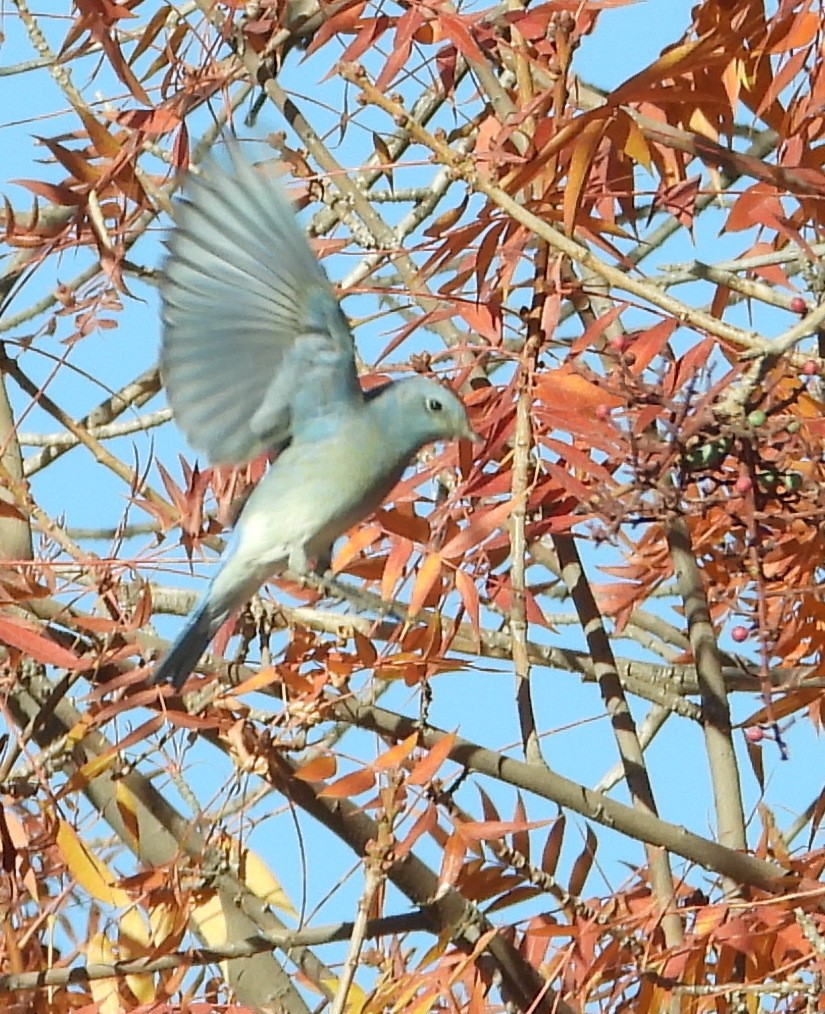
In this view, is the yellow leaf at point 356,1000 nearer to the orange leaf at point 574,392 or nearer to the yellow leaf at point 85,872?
the yellow leaf at point 85,872

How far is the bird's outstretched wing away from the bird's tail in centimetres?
27

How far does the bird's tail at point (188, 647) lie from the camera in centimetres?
239

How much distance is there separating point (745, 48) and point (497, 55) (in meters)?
0.53

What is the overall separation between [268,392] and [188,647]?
0.57 metres

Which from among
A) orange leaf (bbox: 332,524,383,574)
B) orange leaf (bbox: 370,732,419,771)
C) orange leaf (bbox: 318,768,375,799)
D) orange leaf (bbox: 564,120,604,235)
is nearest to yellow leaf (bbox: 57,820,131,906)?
orange leaf (bbox: 318,768,375,799)

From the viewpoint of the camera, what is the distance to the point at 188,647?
2500mm

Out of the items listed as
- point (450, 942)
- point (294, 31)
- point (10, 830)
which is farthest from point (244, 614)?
point (294, 31)

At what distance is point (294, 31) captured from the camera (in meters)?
2.97

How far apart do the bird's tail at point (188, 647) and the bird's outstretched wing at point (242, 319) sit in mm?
267

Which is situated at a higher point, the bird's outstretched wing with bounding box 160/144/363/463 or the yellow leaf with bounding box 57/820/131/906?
Answer: the bird's outstretched wing with bounding box 160/144/363/463

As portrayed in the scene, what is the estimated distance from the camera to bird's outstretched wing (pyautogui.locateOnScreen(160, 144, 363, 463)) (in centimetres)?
255

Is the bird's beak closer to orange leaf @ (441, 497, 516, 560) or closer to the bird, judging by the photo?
the bird

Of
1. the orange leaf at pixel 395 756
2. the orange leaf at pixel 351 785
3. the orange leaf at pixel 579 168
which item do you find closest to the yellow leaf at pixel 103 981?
the orange leaf at pixel 351 785

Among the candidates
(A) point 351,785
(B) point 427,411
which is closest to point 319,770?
(A) point 351,785
